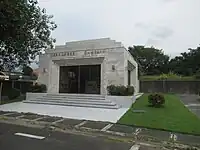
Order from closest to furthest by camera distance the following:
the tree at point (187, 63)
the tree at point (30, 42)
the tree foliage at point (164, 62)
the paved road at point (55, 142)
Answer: the paved road at point (55, 142)
the tree at point (30, 42)
the tree at point (187, 63)
the tree foliage at point (164, 62)

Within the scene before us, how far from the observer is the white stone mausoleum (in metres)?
14.7

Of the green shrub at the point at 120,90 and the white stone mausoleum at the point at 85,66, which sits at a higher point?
the white stone mausoleum at the point at 85,66

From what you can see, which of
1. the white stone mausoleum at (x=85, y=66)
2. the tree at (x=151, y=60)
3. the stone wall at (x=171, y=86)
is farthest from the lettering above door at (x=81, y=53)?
the tree at (x=151, y=60)

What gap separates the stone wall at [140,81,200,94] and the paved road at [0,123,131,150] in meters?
22.4

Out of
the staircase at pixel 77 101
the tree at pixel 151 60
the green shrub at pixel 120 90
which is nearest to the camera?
the staircase at pixel 77 101

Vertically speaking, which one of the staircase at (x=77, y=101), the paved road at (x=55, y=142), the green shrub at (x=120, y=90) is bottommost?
the paved road at (x=55, y=142)

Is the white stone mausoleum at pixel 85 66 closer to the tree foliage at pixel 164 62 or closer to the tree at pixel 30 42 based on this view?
the tree at pixel 30 42

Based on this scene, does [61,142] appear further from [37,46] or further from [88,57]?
[37,46]

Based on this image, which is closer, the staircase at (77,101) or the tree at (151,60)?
the staircase at (77,101)

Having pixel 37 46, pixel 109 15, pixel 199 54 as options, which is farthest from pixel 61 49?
pixel 199 54

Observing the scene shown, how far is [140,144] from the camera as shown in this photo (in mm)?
5648

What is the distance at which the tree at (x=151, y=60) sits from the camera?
44.4m

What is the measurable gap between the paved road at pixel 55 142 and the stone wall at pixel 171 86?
22365 mm

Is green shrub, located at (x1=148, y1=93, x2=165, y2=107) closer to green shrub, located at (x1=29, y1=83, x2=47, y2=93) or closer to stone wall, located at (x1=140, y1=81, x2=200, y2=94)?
green shrub, located at (x1=29, y1=83, x2=47, y2=93)
